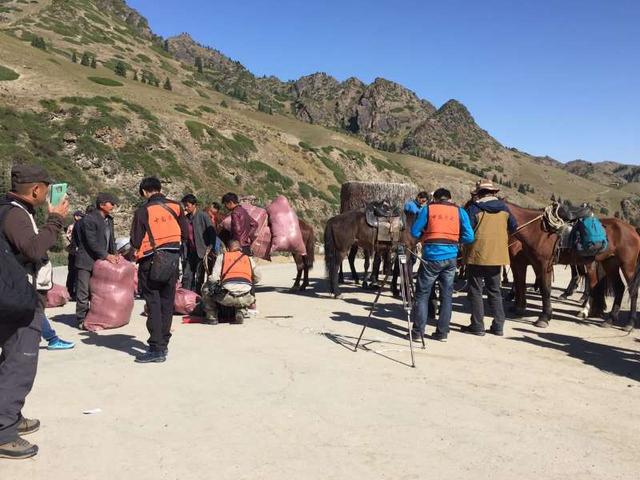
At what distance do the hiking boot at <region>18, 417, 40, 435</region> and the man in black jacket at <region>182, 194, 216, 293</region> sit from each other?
17.8ft

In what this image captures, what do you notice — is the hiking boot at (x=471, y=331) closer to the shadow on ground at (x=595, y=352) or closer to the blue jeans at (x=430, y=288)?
the shadow on ground at (x=595, y=352)

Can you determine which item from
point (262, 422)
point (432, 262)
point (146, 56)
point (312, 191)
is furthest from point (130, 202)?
point (146, 56)

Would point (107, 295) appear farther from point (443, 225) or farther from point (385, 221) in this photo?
point (385, 221)

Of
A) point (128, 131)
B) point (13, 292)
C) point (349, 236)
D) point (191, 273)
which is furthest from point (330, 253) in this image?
point (128, 131)

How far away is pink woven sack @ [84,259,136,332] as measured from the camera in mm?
7219

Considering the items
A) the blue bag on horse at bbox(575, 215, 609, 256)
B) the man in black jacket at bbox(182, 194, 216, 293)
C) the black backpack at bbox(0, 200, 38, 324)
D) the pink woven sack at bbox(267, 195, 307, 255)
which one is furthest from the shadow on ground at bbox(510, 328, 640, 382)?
the black backpack at bbox(0, 200, 38, 324)

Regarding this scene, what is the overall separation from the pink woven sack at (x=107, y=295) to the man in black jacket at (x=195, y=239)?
194 cm

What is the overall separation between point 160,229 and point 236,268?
2105mm

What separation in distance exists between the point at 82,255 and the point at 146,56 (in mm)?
94816

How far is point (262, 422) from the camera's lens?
4.12m

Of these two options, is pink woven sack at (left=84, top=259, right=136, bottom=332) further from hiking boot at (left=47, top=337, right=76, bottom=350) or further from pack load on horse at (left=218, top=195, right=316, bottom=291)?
pack load on horse at (left=218, top=195, right=316, bottom=291)

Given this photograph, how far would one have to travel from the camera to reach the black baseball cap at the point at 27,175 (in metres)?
3.52

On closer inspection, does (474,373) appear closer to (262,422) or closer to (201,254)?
(262,422)

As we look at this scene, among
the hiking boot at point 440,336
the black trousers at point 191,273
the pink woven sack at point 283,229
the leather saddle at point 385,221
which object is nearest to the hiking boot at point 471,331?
the hiking boot at point 440,336
